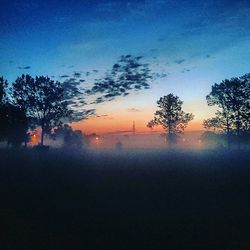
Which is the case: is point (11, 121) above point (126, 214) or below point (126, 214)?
above

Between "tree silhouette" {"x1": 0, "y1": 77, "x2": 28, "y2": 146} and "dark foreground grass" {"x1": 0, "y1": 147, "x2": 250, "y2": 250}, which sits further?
"tree silhouette" {"x1": 0, "y1": 77, "x2": 28, "y2": 146}

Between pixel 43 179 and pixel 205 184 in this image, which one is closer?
pixel 205 184

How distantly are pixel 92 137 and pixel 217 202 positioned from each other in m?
124

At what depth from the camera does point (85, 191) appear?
668 inches

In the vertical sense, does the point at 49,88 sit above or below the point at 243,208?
above

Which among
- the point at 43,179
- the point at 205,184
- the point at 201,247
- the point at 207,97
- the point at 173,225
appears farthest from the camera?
the point at 207,97

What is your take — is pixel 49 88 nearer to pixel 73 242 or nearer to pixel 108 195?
pixel 108 195

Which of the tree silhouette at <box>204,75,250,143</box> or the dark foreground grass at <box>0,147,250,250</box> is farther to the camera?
the tree silhouette at <box>204,75,250,143</box>

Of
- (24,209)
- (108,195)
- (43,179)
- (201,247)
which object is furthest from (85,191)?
(201,247)

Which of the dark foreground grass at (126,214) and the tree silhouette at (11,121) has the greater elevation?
the tree silhouette at (11,121)

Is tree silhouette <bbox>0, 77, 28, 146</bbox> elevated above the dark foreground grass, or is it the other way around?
tree silhouette <bbox>0, 77, 28, 146</bbox>

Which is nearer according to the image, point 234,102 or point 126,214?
point 126,214

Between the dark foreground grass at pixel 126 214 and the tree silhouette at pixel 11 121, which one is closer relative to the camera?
the dark foreground grass at pixel 126 214

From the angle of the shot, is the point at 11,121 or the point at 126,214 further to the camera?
the point at 11,121
